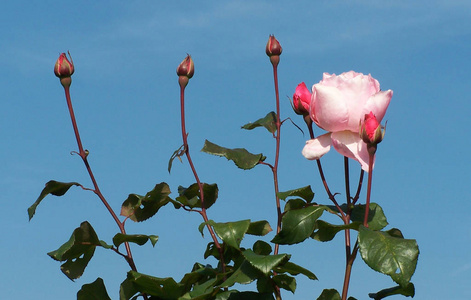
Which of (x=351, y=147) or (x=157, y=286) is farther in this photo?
(x=157, y=286)

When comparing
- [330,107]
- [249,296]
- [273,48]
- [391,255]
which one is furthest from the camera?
[273,48]

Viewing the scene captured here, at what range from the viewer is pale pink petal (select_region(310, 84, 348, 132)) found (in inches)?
77.4

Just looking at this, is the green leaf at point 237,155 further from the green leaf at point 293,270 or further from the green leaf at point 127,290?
the green leaf at point 127,290

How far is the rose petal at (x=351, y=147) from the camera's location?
1982 mm

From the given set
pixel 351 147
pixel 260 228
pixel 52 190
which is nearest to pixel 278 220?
pixel 260 228

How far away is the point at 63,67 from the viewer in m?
2.25

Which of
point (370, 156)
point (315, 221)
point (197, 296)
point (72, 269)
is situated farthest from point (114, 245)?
point (370, 156)

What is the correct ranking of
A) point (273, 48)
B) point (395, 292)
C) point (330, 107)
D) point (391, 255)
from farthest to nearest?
point (273, 48) < point (395, 292) < point (330, 107) < point (391, 255)

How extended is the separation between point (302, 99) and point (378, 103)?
26 centimetres

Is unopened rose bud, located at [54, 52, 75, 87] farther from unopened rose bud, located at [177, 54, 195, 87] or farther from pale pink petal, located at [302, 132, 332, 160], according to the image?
pale pink petal, located at [302, 132, 332, 160]

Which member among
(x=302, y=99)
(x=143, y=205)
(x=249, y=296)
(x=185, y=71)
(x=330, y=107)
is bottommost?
(x=249, y=296)

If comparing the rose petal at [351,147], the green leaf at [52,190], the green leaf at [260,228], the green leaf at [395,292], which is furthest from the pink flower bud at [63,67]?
the green leaf at [395,292]

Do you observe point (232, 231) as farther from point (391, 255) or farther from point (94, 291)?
point (94, 291)

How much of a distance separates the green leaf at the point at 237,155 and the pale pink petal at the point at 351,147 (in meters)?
0.32
